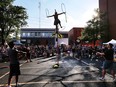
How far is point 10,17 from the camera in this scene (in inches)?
2371

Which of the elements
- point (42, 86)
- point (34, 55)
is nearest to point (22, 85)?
point (42, 86)

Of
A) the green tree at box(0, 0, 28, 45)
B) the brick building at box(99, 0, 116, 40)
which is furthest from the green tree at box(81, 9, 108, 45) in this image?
the green tree at box(0, 0, 28, 45)

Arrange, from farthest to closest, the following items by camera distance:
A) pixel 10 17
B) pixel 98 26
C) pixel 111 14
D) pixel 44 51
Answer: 1. pixel 10 17
2. pixel 98 26
3. pixel 111 14
4. pixel 44 51

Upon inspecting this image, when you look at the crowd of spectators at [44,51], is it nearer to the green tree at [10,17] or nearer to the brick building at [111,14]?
the brick building at [111,14]

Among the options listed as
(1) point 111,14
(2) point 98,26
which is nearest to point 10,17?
(2) point 98,26

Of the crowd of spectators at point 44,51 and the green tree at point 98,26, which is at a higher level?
the green tree at point 98,26

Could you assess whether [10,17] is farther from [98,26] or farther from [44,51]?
[44,51]

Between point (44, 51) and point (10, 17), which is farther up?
point (10, 17)

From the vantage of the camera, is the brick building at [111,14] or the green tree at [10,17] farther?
the green tree at [10,17]

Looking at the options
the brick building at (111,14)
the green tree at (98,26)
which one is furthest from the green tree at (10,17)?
the brick building at (111,14)

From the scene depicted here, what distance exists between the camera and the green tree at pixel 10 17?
58628mm

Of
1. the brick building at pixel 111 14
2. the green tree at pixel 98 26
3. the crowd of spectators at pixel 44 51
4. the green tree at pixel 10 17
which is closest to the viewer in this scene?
the crowd of spectators at pixel 44 51

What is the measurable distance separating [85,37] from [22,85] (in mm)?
50371

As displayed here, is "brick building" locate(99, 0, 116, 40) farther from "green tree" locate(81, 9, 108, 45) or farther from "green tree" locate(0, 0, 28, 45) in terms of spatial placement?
"green tree" locate(0, 0, 28, 45)
